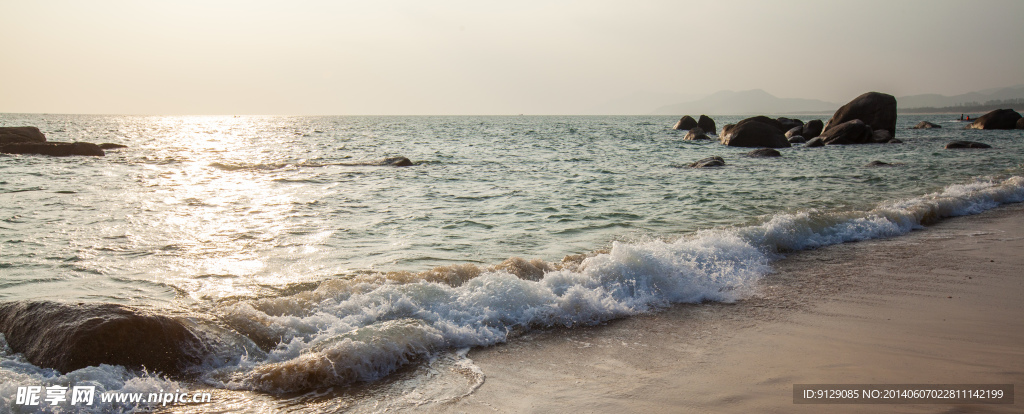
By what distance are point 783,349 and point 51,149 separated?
2461cm

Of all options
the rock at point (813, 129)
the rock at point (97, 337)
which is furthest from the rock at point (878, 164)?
the rock at point (97, 337)

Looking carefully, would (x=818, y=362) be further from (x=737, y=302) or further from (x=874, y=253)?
(x=874, y=253)

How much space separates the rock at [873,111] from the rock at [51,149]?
32.7 meters

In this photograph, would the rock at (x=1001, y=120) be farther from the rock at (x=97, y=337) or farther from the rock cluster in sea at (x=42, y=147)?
the rock cluster in sea at (x=42, y=147)

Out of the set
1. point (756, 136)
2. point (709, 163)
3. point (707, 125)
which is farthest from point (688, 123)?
point (709, 163)

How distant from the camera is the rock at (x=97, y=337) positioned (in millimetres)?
3453

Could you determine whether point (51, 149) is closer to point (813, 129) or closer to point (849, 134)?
point (849, 134)

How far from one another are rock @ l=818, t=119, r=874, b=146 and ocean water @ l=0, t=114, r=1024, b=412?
1201 centimetres

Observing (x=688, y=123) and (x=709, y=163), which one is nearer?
(x=709, y=163)

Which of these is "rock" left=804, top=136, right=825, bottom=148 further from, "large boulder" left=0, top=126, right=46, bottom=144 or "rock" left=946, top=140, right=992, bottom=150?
"large boulder" left=0, top=126, right=46, bottom=144

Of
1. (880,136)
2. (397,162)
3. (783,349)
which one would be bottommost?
(783,349)

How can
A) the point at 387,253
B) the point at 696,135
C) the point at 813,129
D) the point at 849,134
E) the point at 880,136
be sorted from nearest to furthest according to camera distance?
the point at 387,253
the point at 849,134
the point at 880,136
the point at 813,129
the point at 696,135

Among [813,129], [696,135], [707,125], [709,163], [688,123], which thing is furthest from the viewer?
[688,123]

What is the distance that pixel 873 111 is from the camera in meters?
28.9
